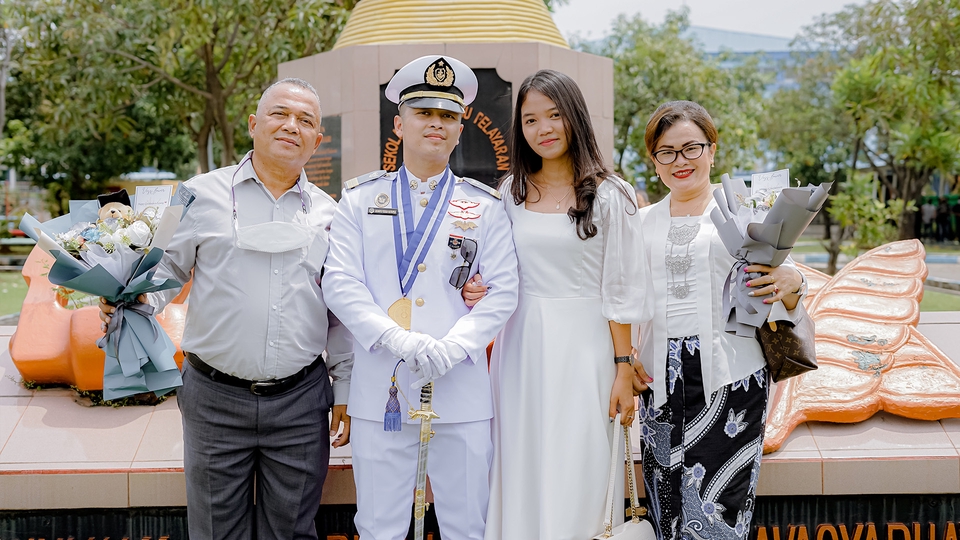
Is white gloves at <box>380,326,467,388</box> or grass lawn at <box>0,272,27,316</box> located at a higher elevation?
white gloves at <box>380,326,467,388</box>

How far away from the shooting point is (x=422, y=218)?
256 cm

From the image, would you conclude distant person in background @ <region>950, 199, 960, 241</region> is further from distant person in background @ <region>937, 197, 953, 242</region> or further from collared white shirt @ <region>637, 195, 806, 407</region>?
collared white shirt @ <region>637, 195, 806, 407</region>

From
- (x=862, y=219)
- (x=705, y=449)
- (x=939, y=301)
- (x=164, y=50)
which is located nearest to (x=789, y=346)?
(x=705, y=449)

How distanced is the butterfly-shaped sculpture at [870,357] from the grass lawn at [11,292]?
369 inches

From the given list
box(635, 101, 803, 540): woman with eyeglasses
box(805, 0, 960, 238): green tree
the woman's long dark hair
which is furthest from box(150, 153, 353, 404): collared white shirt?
box(805, 0, 960, 238): green tree

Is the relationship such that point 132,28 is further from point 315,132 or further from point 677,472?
point 677,472

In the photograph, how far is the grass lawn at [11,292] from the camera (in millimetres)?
10395

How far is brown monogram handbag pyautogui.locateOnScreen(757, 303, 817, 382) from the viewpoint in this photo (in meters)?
2.65

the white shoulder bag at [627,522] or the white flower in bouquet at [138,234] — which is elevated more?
the white flower in bouquet at [138,234]

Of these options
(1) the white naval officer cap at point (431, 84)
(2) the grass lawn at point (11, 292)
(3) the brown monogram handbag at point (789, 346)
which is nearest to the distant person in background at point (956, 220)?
(2) the grass lawn at point (11, 292)

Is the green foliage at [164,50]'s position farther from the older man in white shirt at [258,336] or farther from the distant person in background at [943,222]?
the distant person in background at [943,222]

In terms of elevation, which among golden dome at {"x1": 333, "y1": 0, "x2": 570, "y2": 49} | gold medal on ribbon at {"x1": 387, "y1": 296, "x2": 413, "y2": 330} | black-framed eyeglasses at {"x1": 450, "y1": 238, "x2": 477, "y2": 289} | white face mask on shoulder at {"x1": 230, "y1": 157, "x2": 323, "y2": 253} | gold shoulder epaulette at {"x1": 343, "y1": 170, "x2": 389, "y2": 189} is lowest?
gold medal on ribbon at {"x1": 387, "y1": 296, "x2": 413, "y2": 330}

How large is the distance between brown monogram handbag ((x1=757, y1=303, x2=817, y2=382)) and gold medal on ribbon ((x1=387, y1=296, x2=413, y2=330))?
1.16 meters

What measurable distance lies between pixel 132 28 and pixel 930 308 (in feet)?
37.1
